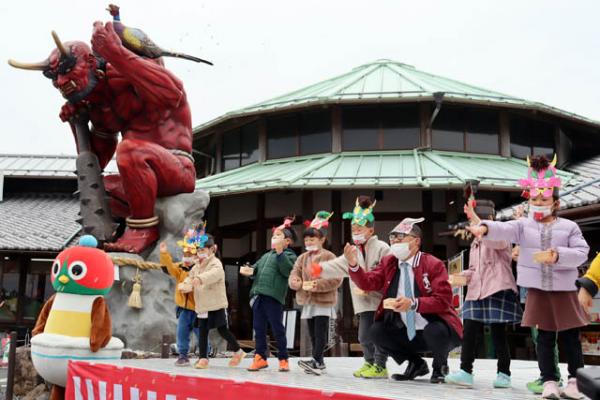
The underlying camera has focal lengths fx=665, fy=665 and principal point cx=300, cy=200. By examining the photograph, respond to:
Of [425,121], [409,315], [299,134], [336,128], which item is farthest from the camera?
[299,134]

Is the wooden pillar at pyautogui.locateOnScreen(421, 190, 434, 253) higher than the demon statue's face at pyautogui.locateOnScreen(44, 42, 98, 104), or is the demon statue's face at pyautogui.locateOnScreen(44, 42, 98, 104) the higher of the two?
the demon statue's face at pyautogui.locateOnScreen(44, 42, 98, 104)

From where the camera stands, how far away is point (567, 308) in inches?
194

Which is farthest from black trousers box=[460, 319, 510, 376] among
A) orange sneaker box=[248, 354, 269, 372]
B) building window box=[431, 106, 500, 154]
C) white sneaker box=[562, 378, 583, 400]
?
building window box=[431, 106, 500, 154]

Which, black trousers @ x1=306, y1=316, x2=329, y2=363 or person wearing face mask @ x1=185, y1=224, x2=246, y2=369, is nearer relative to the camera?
black trousers @ x1=306, y1=316, x2=329, y2=363

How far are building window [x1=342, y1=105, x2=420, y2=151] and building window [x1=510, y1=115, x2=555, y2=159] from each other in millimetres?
2669

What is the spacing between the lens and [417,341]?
5.92 meters

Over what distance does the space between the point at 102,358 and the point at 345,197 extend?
8865 mm

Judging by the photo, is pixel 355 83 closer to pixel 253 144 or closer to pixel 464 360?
pixel 253 144

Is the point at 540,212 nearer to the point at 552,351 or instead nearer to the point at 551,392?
the point at 552,351

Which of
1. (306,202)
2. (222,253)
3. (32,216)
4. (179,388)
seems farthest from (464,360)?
(32,216)

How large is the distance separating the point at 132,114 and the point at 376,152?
7.18 m

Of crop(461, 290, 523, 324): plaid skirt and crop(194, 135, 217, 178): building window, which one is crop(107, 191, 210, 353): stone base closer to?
crop(461, 290, 523, 324): plaid skirt

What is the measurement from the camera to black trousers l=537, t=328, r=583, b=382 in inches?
191

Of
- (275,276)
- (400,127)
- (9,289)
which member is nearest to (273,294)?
(275,276)
